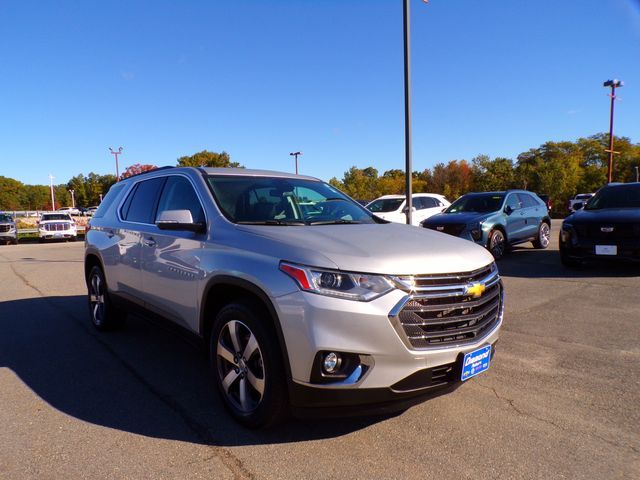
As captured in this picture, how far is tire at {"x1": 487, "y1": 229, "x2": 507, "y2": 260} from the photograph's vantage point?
10.5m

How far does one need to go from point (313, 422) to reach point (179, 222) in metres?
1.67

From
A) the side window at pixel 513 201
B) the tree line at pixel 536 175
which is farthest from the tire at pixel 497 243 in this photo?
the tree line at pixel 536 175

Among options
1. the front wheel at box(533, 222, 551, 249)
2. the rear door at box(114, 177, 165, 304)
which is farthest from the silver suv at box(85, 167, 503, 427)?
the front wheel at box(533, 222, 551, 249)

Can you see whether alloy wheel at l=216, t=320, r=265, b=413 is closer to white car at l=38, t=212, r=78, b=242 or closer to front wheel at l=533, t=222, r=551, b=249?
front wheel at l=533, t=222, r=551, b=249

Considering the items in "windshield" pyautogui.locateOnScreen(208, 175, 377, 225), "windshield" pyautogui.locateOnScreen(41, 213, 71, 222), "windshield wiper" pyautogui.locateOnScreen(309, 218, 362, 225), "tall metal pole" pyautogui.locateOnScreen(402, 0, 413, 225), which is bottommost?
"windshield" pyautogui.locateOnScreen(41, 213, 71, 222)

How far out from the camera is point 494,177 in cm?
5316

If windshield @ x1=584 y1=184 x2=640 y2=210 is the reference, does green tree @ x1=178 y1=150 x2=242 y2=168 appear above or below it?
above

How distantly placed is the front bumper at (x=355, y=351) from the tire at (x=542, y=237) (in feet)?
→ 37.7

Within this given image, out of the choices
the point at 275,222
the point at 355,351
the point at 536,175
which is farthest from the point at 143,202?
the point at 536,175

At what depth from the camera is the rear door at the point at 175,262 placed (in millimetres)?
3465

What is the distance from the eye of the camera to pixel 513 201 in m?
11.7

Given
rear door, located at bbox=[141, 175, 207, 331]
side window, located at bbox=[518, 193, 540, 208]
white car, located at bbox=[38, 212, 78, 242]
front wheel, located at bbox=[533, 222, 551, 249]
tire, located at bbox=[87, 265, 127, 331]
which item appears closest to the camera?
rear door, located at bbox=[141, 175, 207, 331]

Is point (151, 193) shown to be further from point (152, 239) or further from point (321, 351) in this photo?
point (321, 351)

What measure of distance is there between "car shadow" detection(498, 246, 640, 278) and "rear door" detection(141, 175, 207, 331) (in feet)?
22.2
